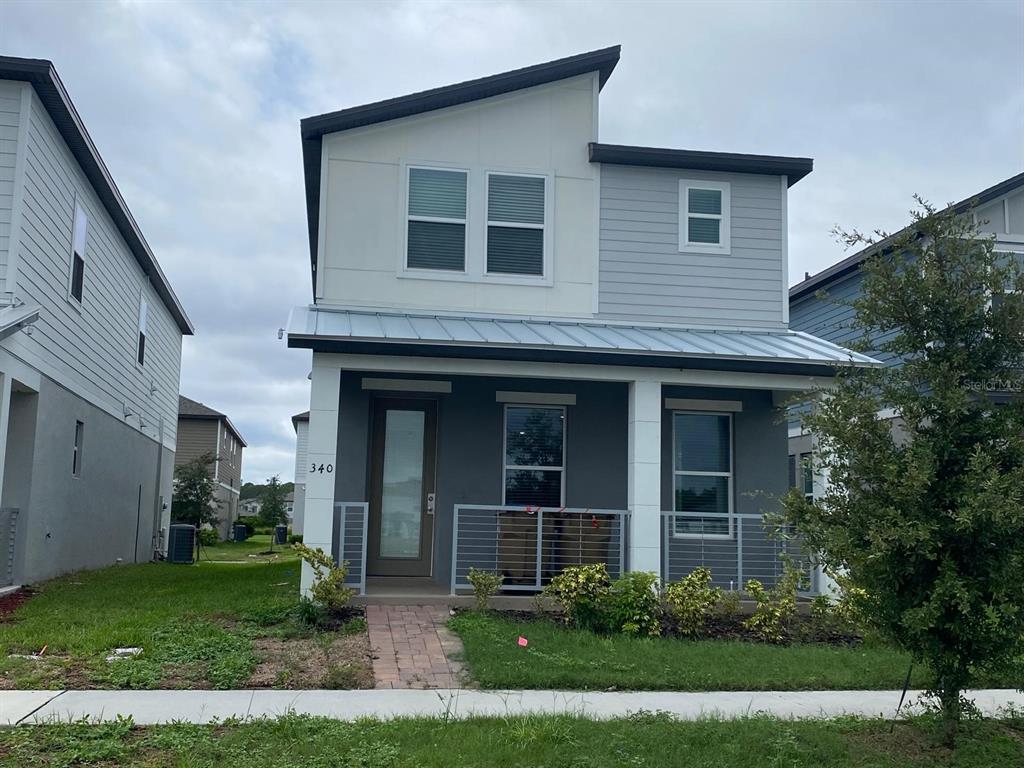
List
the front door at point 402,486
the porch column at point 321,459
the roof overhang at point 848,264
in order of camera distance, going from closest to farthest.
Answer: the porch column at point 321,459
the front door at point 402,486
the roof overhang at point 848,264

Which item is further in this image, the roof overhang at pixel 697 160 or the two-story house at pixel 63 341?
the roof overhang at pixel 697 160

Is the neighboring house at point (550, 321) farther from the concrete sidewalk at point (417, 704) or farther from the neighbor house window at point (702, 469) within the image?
the concrete sidewalk at point (417, 704)

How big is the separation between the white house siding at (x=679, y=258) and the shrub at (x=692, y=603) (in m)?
4.51

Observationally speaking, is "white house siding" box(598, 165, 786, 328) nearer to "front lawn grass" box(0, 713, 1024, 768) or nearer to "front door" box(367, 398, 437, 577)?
"front door" box(367, 398, 437, 577)

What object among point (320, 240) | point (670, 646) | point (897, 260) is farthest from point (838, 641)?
point (320, 240)

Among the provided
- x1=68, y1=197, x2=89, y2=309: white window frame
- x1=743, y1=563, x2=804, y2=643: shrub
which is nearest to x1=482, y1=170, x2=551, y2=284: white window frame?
x1=743, y1=563, x2=804, y2=643: shrub

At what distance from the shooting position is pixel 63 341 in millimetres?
14602

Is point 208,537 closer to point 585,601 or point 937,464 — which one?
point 585,601

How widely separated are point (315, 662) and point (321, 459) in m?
2.80

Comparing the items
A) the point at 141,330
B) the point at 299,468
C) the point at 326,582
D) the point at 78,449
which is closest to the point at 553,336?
the point at 326,582

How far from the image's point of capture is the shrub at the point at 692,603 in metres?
9.77

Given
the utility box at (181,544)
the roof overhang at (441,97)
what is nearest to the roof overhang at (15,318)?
the roof overhang at (441,97)

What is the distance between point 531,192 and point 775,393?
4475mm

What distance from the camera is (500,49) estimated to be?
51.4 ft
